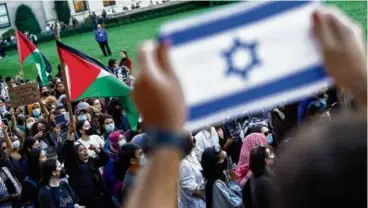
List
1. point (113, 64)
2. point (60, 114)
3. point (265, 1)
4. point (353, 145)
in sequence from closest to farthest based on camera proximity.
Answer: point (353, 145) < point (265, 1) < point (60, 114) < point (113, 64)

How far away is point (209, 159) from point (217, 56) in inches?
126

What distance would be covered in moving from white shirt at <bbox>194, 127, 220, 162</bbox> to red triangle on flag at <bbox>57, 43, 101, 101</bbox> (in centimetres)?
157

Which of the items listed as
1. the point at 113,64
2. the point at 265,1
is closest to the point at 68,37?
the point at 113,64

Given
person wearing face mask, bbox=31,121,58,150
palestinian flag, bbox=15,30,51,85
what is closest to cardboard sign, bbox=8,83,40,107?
person wearing face mask, bbox=31,121,58,150

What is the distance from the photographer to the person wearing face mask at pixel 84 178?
5629 mm

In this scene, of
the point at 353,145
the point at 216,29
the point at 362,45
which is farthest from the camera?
the point at 216,29

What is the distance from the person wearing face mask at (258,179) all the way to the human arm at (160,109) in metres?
3.26

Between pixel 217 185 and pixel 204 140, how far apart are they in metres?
1.44

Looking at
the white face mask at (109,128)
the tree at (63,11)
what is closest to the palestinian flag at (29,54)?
the white face mask at (109,128)

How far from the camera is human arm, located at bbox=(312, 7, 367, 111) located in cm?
109

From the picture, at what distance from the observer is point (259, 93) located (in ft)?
4.88

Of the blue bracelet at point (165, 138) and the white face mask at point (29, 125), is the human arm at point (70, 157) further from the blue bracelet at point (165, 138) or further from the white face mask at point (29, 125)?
the blue bracelet at point (165, 138)

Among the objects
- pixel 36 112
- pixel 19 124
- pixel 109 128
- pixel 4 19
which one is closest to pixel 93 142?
pixel 109 128

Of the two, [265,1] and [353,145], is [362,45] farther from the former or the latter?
[265,1]
